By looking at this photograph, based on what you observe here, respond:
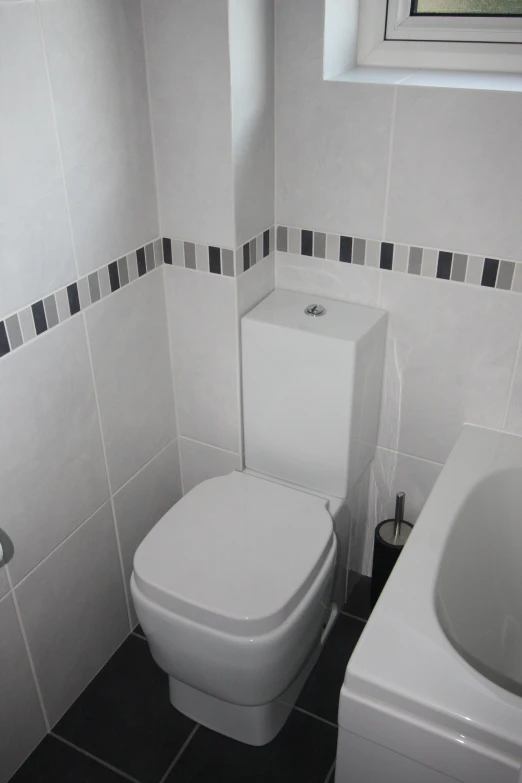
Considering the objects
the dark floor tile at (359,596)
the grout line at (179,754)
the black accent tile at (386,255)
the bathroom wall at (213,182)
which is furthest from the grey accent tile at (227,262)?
the grout line at (179,754)

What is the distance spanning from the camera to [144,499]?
1.84 meters

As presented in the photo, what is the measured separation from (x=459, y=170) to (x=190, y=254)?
1.97 ft

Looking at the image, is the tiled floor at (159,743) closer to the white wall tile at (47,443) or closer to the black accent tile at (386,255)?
the white wall tile at (47,443)

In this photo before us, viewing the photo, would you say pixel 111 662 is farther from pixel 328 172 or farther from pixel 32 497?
pixel 328 172

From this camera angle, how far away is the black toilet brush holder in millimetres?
1776

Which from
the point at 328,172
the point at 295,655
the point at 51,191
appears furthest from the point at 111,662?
the point at 328,172

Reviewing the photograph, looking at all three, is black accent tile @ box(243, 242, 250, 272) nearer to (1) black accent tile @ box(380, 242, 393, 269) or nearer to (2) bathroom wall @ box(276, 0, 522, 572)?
(2) bathroom wall @ box(276, 0, 522, 572)

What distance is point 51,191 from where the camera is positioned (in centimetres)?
130

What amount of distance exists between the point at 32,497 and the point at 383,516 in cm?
93

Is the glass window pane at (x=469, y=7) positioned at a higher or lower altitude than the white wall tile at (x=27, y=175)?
higher

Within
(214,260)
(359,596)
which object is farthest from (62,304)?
(359,596)

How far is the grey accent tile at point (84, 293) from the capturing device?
143cm

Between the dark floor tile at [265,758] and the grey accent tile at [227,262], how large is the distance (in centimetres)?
106

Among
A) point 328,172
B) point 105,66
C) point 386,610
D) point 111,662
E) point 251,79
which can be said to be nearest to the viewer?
point 386,610
